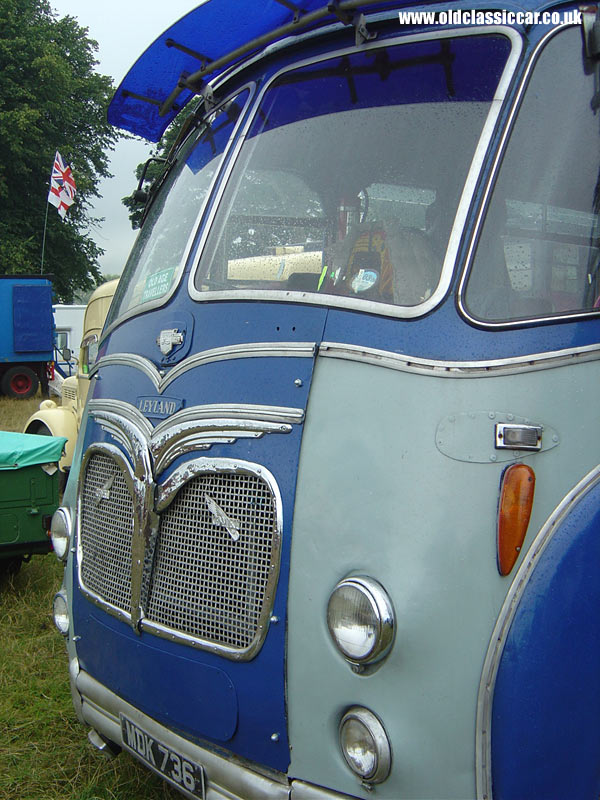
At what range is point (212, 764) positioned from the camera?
236cm

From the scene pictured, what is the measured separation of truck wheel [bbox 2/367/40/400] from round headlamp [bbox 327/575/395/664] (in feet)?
67.3

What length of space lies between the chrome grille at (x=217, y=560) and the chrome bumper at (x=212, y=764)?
0.34 meters

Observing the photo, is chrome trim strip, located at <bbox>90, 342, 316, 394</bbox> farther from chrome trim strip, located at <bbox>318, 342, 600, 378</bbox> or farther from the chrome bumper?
the chrome bumper

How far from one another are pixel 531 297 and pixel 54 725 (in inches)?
118

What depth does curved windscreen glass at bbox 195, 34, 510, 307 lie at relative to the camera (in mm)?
2404

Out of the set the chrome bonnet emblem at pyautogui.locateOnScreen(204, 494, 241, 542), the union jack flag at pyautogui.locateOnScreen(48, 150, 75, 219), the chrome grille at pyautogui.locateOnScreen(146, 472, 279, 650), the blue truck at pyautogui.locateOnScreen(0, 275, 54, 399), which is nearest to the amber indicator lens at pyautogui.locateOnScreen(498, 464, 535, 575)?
the chrome grille at pyautogui.locateOnScreen(146, 472, 279, 650)

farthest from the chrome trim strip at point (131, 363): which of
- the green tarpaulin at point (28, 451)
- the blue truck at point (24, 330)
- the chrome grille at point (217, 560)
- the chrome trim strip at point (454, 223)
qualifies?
the blue truck at point (24, 330)

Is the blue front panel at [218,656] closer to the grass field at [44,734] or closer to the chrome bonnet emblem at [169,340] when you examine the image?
the chrome bonnet emblem at [169,340]

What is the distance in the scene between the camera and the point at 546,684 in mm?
1993

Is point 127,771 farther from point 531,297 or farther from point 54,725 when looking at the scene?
point 531,297

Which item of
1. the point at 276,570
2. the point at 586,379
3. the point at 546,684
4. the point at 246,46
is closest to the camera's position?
the point at 546,684

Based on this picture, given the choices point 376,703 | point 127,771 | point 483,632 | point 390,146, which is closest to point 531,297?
point 390,146

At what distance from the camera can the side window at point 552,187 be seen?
228cm

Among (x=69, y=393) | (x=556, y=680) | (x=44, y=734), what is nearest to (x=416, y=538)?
(x=556, y=680)
